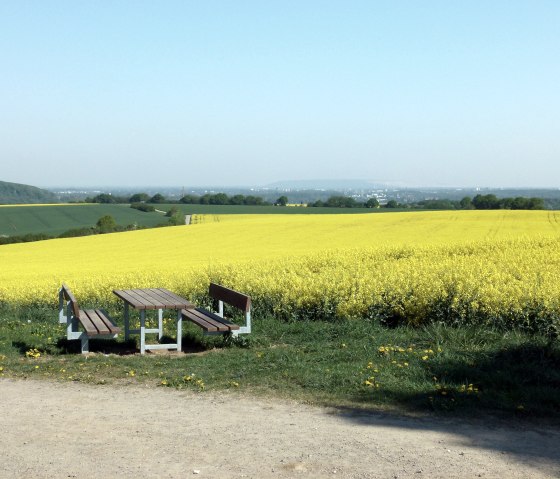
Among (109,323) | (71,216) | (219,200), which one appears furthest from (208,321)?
(219,200)

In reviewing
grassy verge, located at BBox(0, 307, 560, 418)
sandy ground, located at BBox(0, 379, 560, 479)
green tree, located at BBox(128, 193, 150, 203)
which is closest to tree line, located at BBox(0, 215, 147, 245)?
grassy verge, located at BBox(0, 307, 560, 418)

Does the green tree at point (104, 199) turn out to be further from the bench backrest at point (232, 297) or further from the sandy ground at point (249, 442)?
the sandy ground at point (249, 442)

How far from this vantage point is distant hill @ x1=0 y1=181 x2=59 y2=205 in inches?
5468

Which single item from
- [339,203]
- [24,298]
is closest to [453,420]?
[24,298]

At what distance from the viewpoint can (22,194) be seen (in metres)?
146

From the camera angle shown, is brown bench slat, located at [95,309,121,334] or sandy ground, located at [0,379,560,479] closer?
sandy ground, located at [0,379,560,479]

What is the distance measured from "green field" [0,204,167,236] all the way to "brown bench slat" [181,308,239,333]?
145 feet

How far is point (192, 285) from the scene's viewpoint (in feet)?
44.0

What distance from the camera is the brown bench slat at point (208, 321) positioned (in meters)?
9.47

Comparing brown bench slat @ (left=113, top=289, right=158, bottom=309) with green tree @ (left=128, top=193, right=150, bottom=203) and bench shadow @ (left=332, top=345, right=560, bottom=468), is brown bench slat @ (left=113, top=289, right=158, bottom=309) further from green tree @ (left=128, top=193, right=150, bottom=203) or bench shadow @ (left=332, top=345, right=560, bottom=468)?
green tree @ (left=128, top=193, right=150, bottom=203)

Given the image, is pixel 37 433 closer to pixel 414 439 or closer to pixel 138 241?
pixel 414 439

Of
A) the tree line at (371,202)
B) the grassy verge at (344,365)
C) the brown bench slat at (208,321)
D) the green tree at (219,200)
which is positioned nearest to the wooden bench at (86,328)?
the grassy verge at (344,365)

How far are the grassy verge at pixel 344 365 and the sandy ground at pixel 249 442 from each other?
0.47 metres

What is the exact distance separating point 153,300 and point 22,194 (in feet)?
478
